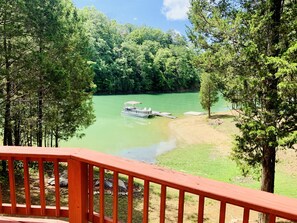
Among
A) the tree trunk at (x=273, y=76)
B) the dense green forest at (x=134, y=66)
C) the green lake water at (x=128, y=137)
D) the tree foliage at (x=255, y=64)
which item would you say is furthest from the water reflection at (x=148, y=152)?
the dense green forest at (x=134, y=66)

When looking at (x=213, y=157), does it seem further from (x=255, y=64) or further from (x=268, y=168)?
(x=255, y=64)

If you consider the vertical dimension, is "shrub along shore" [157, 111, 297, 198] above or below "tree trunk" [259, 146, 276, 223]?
below

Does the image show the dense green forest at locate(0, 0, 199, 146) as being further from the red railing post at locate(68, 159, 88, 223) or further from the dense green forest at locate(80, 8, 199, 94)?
the dense green forest at locate(80, 8, 199, 94)

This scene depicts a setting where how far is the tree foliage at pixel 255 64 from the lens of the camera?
5227 millimetres

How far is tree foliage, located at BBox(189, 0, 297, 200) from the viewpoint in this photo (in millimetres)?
5227

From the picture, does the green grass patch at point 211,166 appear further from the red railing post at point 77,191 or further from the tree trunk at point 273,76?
the red railing post at point 77,191

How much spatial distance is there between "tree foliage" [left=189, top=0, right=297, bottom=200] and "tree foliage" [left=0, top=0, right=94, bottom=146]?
4.40 meters

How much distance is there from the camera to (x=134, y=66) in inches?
2105

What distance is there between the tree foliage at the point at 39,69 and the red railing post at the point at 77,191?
6.65 m

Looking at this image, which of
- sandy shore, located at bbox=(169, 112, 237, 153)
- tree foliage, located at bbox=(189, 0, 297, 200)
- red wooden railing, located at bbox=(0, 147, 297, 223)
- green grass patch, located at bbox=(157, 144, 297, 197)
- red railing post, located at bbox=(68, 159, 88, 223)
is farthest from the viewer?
sandy shore, located at bbox=(169, 112, 237, 153)

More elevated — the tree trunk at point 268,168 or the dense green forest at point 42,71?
the dense green forest at point 42,71

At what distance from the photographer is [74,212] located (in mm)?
1909

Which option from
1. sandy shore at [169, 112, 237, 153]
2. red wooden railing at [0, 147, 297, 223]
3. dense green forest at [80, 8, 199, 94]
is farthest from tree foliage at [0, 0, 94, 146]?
dense green forest at [80, 8, 199, 94]

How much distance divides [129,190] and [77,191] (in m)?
0.36
